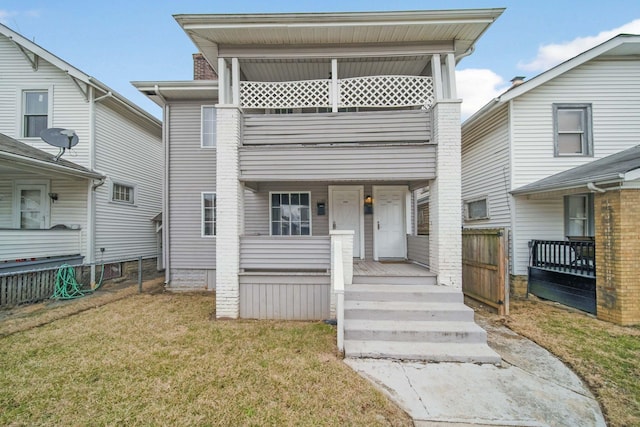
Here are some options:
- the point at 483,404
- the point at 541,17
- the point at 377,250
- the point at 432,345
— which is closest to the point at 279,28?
the point at 377,250

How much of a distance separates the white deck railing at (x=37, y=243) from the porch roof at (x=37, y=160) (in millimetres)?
1744

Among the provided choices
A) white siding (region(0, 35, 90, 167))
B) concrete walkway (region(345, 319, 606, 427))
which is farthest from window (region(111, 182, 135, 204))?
concrete walkway (region(345, 319, 606, 427))

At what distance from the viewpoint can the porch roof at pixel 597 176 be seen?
17.1 ft

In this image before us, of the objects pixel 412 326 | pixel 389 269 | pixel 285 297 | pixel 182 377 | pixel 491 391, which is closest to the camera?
pixel 491 391

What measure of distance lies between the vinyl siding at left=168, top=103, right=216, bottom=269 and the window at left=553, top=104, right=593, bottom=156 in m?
10.2

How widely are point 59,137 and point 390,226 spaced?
9927mm

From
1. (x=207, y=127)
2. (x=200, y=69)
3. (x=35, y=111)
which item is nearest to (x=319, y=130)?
(x=207, y=127)

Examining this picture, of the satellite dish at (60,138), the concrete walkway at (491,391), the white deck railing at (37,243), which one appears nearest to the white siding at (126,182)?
the white deck railing at (37,243)

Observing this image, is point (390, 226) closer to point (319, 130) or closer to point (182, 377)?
point (319, 130)

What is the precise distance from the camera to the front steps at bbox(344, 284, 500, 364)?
4.06m

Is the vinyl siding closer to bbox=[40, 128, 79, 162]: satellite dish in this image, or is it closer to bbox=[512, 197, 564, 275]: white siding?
bbox=[40, 128, 79, 162]: satellite dish

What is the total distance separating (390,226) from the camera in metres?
8.08

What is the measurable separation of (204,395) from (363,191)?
618cm

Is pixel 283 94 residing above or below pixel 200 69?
below
